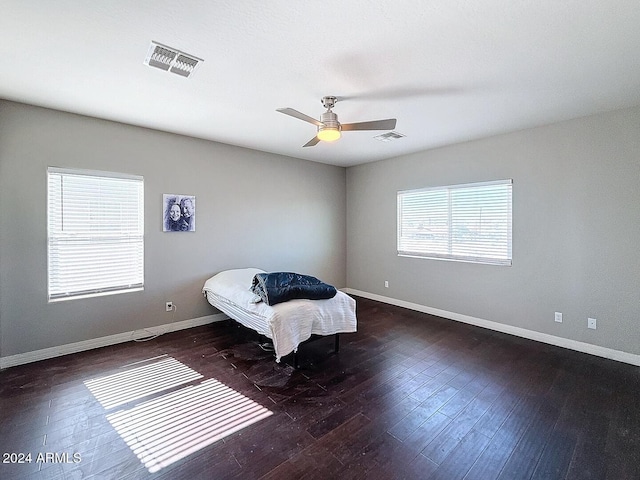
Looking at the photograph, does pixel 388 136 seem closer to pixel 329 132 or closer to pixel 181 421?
pixel 329 132

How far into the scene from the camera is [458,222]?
4.56 meters

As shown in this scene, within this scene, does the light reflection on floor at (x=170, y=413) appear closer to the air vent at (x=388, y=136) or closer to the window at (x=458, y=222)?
the air vent at (x=388, y=136)

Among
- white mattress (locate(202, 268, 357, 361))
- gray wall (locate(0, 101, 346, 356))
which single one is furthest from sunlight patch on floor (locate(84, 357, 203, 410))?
gray wall (locate(0, 101, 346, 356))

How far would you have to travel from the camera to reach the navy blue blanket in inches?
118

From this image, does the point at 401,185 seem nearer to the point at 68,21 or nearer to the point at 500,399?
the point at 500,399

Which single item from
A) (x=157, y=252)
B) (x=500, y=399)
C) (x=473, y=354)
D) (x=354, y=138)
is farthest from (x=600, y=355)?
(x=157, y=252)

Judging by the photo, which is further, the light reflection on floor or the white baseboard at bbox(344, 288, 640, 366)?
the white baseboard at bbox(344, 288, 640, 366)

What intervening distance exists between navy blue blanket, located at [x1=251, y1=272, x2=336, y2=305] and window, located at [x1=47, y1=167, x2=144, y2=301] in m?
1.79

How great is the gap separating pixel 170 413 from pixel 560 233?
460cm

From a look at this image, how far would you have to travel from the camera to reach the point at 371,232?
5.85m

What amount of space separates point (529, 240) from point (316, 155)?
3.51 m

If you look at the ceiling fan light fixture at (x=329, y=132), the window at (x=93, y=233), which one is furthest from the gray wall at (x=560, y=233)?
the window at (x=93, y=233)

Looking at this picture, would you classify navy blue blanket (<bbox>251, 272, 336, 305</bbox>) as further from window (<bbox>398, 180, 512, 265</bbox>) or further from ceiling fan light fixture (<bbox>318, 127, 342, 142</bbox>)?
window (<bbox>398, 180, 512, 265</bbox>)

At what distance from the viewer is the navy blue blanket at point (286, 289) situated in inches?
118
